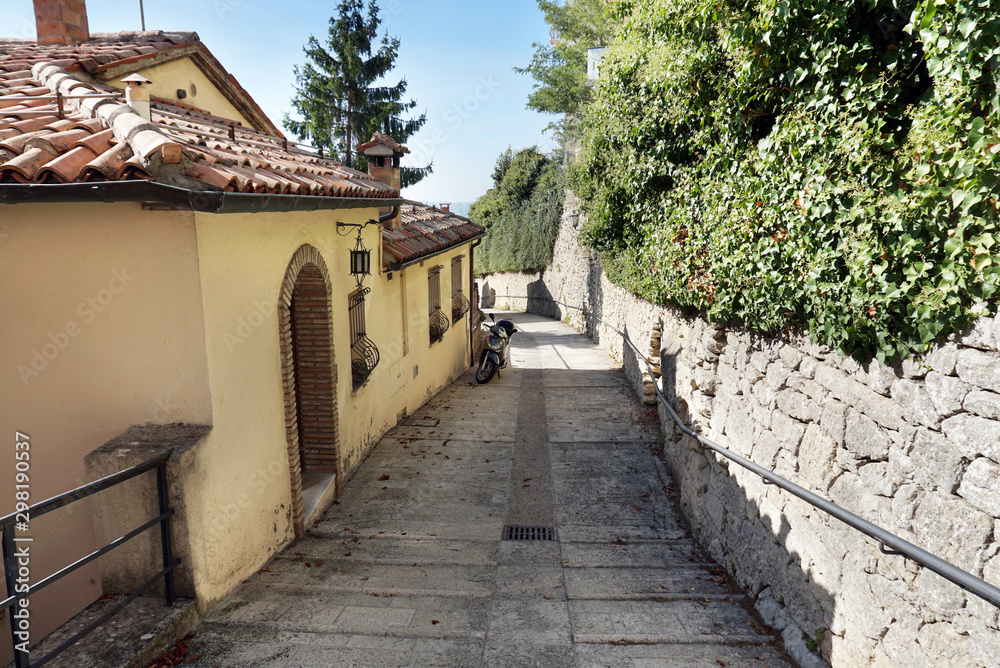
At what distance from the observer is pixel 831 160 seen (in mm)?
3793

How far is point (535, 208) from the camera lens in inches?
1073

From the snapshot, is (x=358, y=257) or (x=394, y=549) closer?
(x=394, y=549)

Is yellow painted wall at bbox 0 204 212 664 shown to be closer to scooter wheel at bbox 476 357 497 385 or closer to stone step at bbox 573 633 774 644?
stone step at bbox 573 633 774 644

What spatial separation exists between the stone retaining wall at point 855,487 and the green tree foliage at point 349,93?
1781 centimetres

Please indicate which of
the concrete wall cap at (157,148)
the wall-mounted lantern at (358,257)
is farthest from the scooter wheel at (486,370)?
the concrete wall cap at (157,148)

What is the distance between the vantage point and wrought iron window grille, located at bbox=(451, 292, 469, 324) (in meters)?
13.2

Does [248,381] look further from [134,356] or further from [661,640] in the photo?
[661,640]

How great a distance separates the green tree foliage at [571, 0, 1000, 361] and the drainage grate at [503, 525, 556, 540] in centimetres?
279

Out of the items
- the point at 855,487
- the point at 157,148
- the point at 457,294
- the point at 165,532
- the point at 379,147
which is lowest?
the point at 165,532

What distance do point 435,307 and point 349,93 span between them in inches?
505

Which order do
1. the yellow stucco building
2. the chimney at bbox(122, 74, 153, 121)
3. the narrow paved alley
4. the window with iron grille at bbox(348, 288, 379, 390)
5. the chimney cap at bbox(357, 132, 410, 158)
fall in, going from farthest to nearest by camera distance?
the chimney cap at bbox(357, 132, 410, 158) → the window with iron grille at bbox(348, 288, 379, 390) → the chimney at bbox(122, 74, 153, 121) → the narrow paved alley → the yellow stucco building

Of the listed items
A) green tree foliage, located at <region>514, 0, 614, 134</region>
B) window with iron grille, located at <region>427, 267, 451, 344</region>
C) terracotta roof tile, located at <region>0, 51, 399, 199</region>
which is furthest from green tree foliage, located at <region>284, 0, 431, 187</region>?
terracotta roof tile, located at <region>0, 51, 399, 199</region>

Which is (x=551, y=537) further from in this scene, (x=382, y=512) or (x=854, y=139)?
(x=854, y=139)

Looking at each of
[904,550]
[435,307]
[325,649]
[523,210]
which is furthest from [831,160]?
[523,210]
